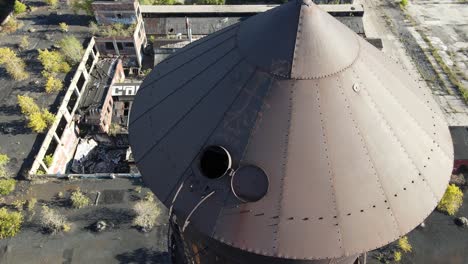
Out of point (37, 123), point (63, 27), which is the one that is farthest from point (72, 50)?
point (37, 123)

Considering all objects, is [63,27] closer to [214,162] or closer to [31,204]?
[31,204]

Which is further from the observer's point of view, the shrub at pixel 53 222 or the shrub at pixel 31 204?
the shrub at pixel 31 204

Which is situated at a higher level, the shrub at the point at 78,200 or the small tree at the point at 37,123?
the small tree at the point at 37,123

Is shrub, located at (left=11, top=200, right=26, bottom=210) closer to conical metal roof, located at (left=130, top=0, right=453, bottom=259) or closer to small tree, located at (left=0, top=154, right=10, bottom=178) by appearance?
small tree, located at (left=0, top=154, right=10, bottom=178)

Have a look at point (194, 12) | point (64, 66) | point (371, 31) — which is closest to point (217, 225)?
point (64, 66)

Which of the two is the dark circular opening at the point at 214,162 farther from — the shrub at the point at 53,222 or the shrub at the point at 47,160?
the shrub at the point at 47,160

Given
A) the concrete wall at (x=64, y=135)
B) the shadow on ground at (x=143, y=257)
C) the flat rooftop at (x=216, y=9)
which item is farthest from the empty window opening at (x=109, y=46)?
the shadow on ground at (x=143, y=257)

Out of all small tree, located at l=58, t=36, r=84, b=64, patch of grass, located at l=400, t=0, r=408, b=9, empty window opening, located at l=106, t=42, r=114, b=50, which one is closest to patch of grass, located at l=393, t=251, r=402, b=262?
small tree, located at l=58, t=36, r=84, b=64
